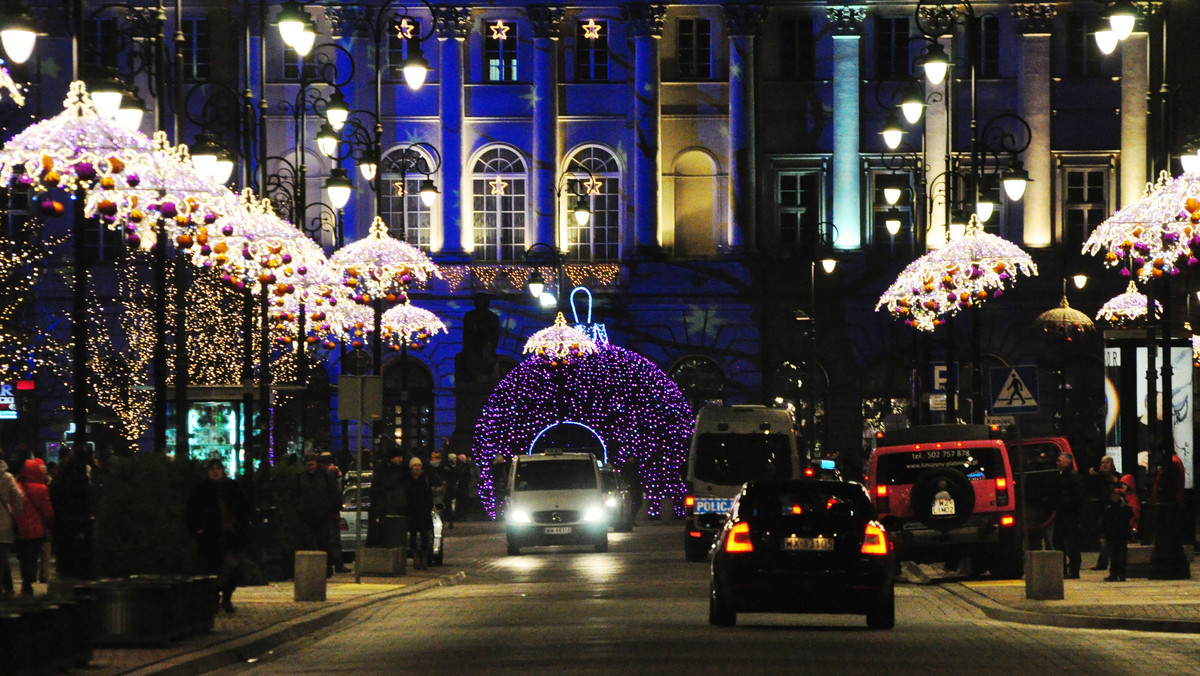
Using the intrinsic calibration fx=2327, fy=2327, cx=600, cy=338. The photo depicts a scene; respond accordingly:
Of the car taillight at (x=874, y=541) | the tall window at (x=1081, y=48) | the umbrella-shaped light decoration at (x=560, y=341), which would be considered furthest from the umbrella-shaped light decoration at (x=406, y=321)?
the tall window at (x=1081, y=48)

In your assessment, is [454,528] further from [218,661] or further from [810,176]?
[218,661]

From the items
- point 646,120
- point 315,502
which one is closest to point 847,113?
point 646,120

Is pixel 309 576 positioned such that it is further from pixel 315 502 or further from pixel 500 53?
pixel 500 53

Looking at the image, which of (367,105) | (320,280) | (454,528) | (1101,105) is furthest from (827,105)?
(320,280)

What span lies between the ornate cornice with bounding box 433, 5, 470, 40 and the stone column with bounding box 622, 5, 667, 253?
4778 mm

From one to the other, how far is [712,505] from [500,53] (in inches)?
1315

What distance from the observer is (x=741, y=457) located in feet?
133

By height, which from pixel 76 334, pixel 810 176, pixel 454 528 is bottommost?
pixel 454 528

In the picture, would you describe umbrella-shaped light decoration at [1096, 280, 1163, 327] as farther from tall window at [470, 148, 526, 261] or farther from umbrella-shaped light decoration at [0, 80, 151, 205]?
umbrella-shaped light decoration at [0, 80, 151, 205]

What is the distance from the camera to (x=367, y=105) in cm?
6869

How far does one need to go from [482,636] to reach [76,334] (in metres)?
4.64

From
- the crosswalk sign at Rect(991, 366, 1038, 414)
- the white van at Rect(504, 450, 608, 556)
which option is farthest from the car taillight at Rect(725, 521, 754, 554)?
the white van at Rect(504, 450, 608, 556)

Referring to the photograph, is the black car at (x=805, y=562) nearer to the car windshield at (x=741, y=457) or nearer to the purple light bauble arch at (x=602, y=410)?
the car windshield at (x=741, y=457)

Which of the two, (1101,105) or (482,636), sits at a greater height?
(1101,105)
